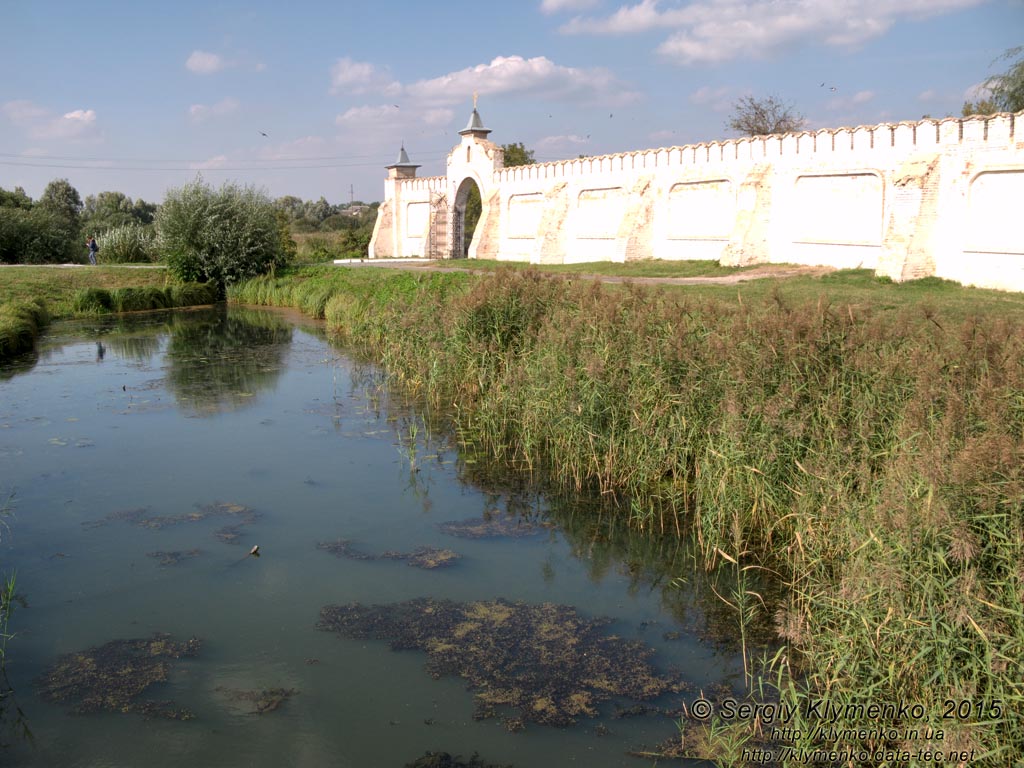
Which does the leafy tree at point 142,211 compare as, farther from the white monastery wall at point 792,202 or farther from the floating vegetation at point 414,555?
the floating vegetation at point 414,555

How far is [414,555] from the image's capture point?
21.6ft

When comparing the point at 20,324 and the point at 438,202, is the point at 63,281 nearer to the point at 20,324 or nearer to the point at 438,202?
the point at 20,324

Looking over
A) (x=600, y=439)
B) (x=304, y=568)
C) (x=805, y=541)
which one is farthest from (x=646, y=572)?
(x=304, y=568)

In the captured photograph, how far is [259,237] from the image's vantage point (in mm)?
25266

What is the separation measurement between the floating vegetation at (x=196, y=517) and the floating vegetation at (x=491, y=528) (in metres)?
1.69

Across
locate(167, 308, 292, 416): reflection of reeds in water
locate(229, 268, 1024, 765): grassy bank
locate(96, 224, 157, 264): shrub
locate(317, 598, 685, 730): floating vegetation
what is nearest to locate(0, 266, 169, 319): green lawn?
locate(167, 308, 292, 416): reflection of reeds in water

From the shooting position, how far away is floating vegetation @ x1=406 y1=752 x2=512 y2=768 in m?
4.09

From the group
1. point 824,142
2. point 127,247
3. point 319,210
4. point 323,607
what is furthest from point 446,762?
point 319,210

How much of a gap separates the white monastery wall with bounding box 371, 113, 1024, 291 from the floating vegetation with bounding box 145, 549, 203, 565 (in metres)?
15.2

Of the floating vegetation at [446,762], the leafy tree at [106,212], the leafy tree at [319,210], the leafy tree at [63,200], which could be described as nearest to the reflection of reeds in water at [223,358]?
the floating vegetation at [446,762]

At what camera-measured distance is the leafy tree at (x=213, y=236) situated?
24.5m

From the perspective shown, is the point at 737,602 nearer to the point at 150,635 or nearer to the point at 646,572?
the point at 646,572

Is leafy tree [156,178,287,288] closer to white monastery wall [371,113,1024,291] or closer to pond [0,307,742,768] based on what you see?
white monastery wall [371,113,1024,291]

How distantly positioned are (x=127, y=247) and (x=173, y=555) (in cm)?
2640
